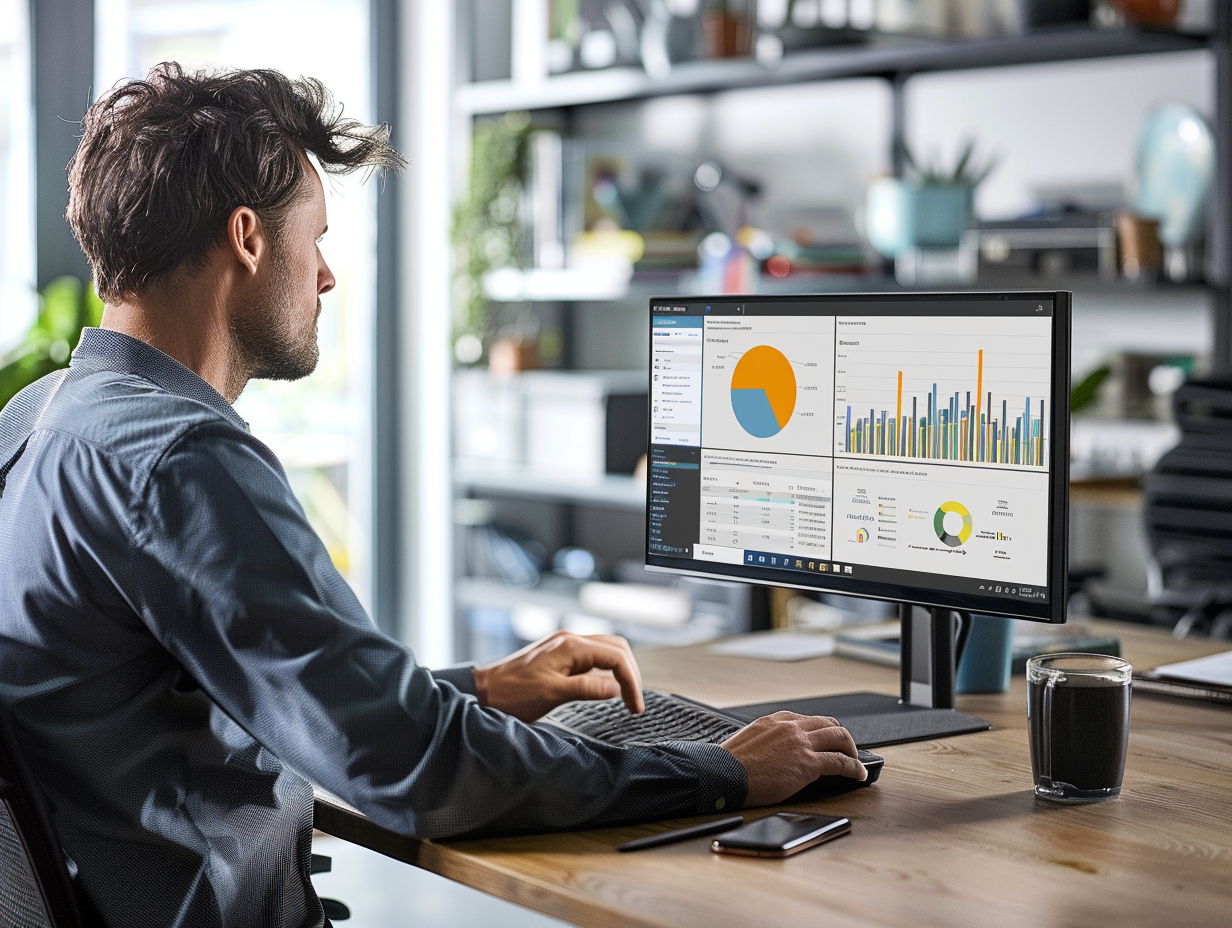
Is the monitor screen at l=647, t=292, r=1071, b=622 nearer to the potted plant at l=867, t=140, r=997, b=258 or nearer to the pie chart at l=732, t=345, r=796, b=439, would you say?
the pie chart at l=732, t=345, r=796, b=439

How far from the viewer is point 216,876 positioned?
1.21 metres

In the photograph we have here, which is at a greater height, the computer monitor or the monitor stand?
the computer monitor

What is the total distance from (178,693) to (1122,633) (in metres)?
1.37

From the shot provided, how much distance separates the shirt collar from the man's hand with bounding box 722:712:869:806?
0.52 meters

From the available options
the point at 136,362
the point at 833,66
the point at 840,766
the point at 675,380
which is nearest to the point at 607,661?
the point at 840,766

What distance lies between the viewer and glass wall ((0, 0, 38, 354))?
3736 mm

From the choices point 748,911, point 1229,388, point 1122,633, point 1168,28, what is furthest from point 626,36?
point 748,911

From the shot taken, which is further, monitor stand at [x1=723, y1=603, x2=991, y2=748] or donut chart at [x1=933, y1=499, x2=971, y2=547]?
monitor stand at [x1=723, y1=603, x2=991, y2=748]

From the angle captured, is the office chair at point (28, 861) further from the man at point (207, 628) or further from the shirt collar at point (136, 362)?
the shirt collar at point (136, 362)

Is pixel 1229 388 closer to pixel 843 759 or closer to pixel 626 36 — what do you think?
pixel 843 759

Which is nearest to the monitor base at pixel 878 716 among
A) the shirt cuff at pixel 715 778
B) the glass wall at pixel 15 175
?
the shirt cuff at pixel 715 778

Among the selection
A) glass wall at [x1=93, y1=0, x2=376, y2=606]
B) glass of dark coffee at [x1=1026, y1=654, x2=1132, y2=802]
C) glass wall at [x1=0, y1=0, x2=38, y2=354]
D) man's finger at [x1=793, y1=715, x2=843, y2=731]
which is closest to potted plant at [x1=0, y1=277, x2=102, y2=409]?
glass wall at [x1=0, y1=0, x2=38, y2=354]

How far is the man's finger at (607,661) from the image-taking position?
1.48m

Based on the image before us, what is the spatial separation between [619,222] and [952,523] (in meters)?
2.65
